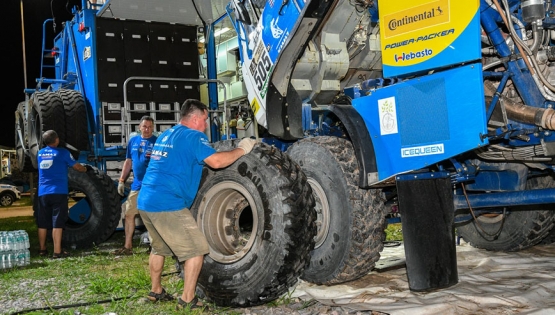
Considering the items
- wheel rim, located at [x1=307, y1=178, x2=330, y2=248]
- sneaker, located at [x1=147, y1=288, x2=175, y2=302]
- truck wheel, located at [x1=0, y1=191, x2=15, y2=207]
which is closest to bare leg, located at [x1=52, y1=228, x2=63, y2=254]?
sneaker, located at [x1=147, y1=288, x2=175, y2=302]

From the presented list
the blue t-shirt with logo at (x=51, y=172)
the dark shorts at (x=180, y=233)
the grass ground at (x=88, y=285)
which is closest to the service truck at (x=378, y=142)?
the dark shorts at (x=180, y=233)

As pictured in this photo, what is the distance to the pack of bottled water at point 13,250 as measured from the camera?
7465mm

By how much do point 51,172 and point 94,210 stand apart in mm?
1052

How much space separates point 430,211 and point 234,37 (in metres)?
7.20

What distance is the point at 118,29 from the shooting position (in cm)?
1017

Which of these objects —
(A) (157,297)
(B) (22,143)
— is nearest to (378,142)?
(A) (157,297)

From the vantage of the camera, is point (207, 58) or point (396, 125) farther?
point (207, 58)

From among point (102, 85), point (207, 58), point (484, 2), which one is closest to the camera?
point (484, 2)

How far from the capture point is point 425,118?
441cm

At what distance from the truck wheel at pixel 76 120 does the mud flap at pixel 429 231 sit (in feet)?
21.6

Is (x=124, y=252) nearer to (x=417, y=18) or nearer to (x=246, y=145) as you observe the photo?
(x=246, y=145)

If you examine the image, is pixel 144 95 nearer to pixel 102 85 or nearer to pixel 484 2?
pixel 102 85

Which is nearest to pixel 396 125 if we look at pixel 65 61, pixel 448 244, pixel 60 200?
pixel 448 244

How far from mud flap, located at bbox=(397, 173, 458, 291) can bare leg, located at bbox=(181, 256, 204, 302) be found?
1672 mm
